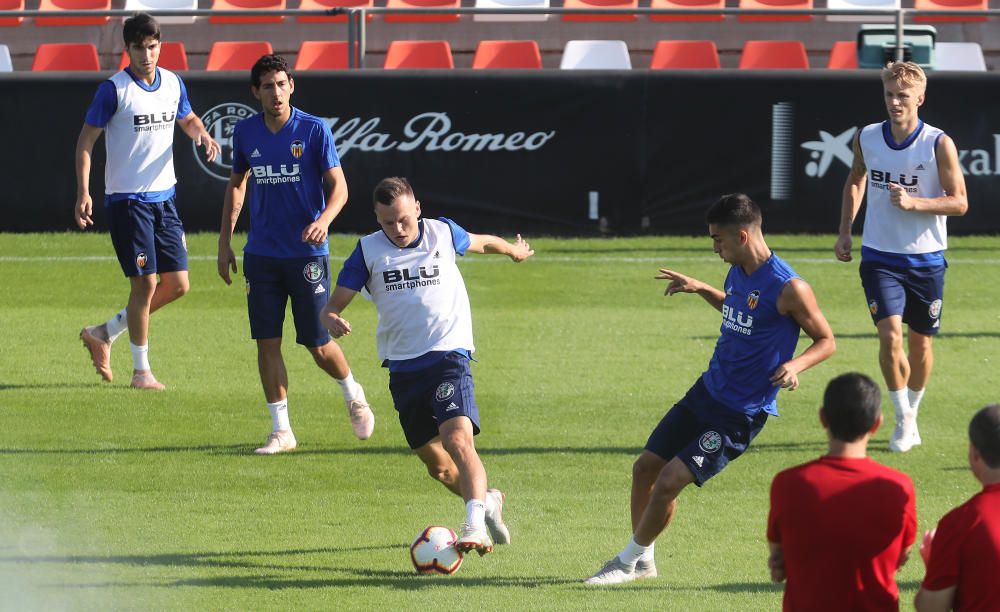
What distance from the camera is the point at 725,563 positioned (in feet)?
23.9

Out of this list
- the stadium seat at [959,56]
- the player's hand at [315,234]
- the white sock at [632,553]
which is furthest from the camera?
the stadium seat at [959,56]

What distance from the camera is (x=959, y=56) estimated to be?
20.7 meters

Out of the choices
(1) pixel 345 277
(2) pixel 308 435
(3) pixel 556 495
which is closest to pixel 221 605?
(1) pixel 345 277

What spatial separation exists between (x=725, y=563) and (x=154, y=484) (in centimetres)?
347

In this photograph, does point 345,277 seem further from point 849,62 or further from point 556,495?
point 849,62

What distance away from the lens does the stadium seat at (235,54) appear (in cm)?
2128

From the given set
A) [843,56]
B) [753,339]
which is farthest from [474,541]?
[843,56]

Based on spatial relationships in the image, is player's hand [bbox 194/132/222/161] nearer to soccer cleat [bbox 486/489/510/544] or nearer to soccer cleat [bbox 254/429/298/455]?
soccer cleat [bbox 254/429/298/455]

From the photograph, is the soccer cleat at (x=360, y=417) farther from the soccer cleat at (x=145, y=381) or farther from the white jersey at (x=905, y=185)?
the white jersey at (x=905, y=185)

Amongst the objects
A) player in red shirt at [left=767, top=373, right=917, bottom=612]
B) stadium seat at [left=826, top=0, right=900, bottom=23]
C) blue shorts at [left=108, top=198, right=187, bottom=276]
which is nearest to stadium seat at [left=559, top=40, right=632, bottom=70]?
stadium seat at [left=826, top=0, right=900, bottom=23]

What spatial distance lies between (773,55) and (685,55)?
1.22 m

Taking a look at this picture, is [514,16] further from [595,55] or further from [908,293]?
[908,293]

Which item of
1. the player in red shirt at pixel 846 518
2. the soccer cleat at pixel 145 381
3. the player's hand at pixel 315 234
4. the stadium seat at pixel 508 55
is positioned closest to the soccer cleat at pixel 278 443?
the player's hand at pixel 315 234

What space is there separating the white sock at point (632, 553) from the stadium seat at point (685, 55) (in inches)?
569
